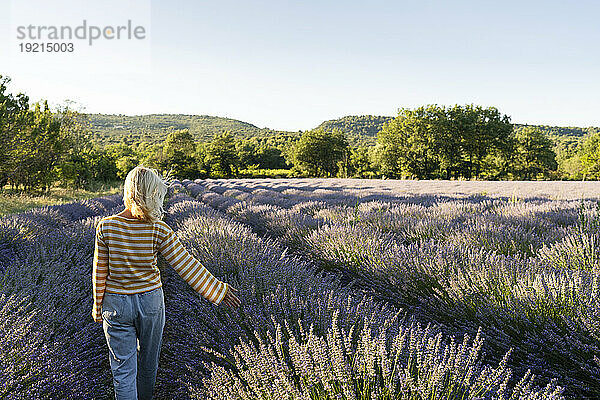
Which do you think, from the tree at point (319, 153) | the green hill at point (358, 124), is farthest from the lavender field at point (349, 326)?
the green hill at point (358, 124)

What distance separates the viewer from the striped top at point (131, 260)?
64.5 inches

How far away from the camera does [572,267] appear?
239 centimetres

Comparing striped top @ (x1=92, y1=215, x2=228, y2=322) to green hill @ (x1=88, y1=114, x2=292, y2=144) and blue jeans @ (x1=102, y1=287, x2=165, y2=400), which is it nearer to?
blue jeans @ (x1=102, y1=287, x2=165, y2=400)

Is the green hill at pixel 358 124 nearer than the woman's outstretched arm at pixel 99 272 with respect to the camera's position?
No

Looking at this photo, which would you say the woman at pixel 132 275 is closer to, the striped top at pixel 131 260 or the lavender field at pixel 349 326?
the striped top at pixel 131 260

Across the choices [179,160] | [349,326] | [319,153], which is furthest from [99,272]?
[179,160]

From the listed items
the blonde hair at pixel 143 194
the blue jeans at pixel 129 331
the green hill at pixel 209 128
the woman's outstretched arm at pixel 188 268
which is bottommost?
the blue jeans at pixel 129 331

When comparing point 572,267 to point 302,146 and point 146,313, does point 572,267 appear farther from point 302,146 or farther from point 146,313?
point 302,146

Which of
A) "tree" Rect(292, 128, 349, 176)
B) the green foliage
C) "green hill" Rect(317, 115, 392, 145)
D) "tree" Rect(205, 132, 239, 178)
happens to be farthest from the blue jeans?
"green hill" Rect(317, 115, 392, 145)

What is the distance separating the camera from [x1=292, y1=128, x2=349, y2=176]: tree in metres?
50.4

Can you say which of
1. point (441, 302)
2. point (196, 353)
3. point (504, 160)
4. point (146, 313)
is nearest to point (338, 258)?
point (441, 302)

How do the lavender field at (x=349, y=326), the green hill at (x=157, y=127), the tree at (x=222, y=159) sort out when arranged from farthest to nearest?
the green hill at (x=157, y=127) → the tree at (x=222, y=159) → the lavender field at (x=349, y=326)

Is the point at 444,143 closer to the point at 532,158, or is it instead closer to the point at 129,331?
the point at 532,158

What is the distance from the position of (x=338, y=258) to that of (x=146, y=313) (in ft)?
6.66
